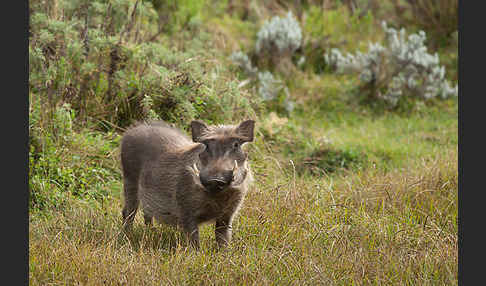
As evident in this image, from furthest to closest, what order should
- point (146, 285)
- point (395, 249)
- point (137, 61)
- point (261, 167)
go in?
point (137, 61) < point (261, 167) < point (395, 249) < point (146, 285)

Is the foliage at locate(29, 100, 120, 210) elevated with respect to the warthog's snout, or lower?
lower

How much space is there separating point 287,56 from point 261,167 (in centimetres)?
492

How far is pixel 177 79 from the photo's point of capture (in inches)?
281

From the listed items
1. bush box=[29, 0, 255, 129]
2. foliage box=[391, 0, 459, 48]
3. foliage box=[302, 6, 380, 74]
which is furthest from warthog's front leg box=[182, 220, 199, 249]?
foliage box=[391, 0, 459, 48]

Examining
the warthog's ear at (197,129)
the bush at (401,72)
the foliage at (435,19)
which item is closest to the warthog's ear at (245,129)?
the warthog's ear at (197,129)


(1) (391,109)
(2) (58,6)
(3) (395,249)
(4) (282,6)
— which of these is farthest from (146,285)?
(4) (282,6)

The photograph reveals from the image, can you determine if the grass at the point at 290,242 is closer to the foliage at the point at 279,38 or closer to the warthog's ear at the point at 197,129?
the warthog's ear at the point at 197,129

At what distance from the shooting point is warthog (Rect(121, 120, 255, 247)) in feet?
13.7

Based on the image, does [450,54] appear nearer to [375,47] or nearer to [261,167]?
[375,47]

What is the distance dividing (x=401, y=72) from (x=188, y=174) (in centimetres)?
721

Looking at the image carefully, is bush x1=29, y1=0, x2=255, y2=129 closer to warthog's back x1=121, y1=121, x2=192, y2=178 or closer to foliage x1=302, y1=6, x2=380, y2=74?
warthog's back x1=121, y1=121, x2=192, y2=178

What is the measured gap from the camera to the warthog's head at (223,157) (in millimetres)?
4059

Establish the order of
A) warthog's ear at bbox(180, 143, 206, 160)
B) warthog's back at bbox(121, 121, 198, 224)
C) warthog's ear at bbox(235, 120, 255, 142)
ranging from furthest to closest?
warthog's back at bbox(121, 121, 198, 224) < warthog's ear at bbox(180, 143, 206, 160) < warthog's ear at bbox(235, 120, 255, 142)

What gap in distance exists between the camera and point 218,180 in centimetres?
402
